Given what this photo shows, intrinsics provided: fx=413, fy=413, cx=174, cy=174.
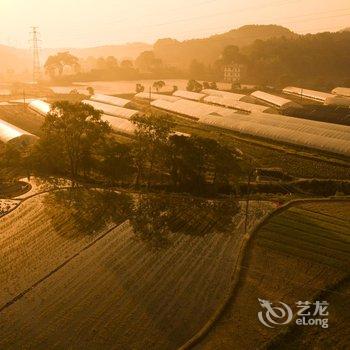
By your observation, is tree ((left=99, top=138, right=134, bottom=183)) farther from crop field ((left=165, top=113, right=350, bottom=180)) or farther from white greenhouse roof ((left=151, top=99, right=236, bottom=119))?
white greenhouse roof ((left=151, top=99, right=236, bottom=119))

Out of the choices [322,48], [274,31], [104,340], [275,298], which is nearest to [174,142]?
[275,298]

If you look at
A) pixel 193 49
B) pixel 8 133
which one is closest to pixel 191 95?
pixel 8 133

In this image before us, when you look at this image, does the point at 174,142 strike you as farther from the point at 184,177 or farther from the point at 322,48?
the point at 322,48

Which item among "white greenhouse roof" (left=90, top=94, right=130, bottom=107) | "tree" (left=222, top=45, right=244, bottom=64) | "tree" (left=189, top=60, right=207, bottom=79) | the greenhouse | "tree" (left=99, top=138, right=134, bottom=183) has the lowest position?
"tree" (left=99, top=138, right=134, bottom=183)

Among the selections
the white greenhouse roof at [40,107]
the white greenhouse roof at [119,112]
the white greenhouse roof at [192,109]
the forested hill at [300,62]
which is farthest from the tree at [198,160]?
the forested hill at [300,62]

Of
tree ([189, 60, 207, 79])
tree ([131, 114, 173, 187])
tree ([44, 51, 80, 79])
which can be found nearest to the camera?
tree ([131, 114, 173, 187])

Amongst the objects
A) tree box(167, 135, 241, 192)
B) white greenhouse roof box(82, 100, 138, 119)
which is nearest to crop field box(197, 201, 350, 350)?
tree box(167, 135, 241, 192)

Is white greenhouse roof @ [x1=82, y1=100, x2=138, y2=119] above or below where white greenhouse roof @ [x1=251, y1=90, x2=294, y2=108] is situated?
below
